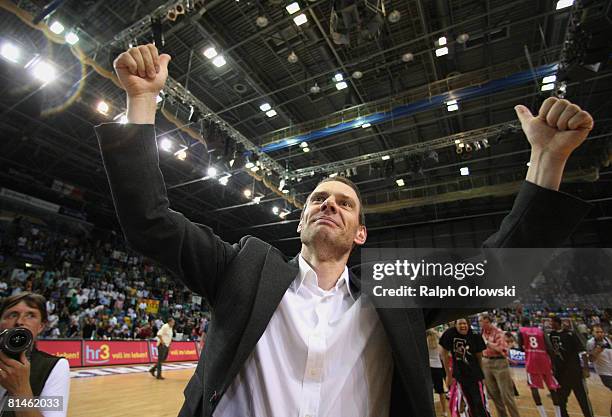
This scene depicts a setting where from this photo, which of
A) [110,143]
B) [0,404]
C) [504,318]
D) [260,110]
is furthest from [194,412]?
[504,318]

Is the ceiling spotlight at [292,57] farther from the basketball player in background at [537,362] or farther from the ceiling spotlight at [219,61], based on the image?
the basketball player in background at [537,362]

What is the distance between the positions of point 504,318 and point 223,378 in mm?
17001

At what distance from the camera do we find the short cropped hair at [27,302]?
7.44 ft

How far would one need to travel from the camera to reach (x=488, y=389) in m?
5.40

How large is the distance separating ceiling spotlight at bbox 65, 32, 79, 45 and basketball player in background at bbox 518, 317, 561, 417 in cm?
1078

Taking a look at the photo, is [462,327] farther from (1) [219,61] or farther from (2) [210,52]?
(2) [210,52]

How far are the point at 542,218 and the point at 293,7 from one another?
288 inches

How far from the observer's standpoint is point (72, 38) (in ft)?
23.1

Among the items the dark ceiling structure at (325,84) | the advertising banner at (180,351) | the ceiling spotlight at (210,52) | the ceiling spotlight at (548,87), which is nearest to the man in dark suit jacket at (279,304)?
the dark ceiling structure at (325,84)

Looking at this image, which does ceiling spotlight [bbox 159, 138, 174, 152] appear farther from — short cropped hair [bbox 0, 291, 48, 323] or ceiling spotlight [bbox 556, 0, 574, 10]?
ceiling spotlight [bbox 556, 0, 574, 10]

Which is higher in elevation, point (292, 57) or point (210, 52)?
point (292, 57)

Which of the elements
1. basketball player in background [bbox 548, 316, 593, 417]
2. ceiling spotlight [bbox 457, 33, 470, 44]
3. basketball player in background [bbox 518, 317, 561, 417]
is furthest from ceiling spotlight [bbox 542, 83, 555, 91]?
basketball player in background [bbox 518, 317, 561, 417]

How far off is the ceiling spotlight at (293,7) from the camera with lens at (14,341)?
7266 millimetres

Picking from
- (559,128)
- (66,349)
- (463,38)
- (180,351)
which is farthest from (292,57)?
(180,351)
